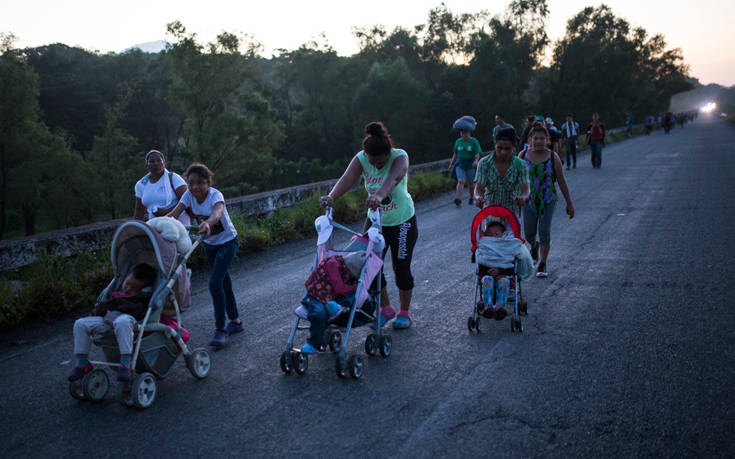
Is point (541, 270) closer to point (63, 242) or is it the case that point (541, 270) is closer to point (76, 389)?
point (76, 389)

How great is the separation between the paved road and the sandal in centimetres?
8

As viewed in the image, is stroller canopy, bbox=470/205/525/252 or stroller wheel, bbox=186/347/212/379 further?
stroller canopy, bbox=470/205/525/252

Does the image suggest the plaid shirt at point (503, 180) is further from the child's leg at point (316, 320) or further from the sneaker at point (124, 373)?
the sneaker at point (124, 373)

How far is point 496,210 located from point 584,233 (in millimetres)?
4783

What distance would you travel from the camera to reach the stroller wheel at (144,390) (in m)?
3.97

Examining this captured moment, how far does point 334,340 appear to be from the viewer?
4934 mm

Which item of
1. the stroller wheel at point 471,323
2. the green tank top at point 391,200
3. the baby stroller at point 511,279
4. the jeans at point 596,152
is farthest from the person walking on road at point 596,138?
the green tank top at point 391,200

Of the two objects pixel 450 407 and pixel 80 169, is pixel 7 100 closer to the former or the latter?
pixel 80 169

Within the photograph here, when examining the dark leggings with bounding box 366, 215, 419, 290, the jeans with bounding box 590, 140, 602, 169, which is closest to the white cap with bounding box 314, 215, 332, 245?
the dark leggings with bounding box 366, 215, 419, 290

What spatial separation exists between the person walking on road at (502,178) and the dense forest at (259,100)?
144 ft

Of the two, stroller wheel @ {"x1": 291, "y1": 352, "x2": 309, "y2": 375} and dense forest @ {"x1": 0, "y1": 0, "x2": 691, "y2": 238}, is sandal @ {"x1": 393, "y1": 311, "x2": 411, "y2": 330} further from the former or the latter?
dense forest @ {"x1": 0, "y1": 0, "x2": 691, "y2": 238}

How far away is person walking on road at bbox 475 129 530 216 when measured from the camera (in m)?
→ 5.99

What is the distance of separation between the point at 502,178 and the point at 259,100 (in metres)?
54.6

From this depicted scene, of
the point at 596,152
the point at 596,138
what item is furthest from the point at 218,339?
the point at 596,152
